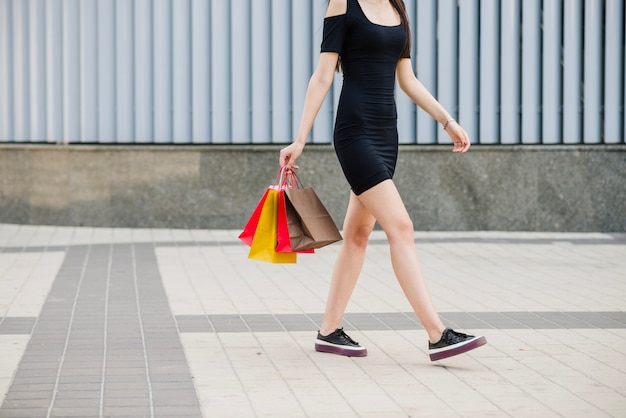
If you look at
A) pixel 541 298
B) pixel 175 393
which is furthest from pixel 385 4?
pixel 541 298

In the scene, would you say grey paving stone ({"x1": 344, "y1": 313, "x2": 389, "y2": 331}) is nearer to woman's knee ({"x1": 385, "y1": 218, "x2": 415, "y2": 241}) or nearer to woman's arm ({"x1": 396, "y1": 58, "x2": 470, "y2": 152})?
woman's knee ({"x1": 385, "y1": 218, "x2": 415, "y2": 241})

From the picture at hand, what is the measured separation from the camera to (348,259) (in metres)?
5.88

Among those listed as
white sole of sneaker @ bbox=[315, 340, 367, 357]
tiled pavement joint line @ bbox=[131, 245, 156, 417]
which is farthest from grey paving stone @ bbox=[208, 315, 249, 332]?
white sole of sneaker @ bbox=[315, 340, 367, 357]

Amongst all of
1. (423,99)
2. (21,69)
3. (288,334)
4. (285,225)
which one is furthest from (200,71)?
(285,225)

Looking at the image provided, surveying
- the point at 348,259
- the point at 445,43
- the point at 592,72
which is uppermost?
the point at 445,43

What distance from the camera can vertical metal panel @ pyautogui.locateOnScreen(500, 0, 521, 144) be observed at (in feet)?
39.7

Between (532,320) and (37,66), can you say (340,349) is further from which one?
(37,66)

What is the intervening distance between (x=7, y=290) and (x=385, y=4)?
3.62 m

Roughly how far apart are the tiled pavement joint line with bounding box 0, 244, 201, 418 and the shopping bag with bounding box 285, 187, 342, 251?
791 millimetres

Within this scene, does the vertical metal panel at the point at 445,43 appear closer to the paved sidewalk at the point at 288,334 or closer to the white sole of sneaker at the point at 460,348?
the paved sidewalk at the point at 288,334

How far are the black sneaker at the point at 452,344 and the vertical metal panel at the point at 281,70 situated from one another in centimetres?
694

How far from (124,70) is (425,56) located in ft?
9.97

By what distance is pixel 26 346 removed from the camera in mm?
6062

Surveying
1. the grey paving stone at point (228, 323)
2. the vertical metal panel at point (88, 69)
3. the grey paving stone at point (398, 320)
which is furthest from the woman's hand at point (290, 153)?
the vertical metal panel at point (88, 69)
